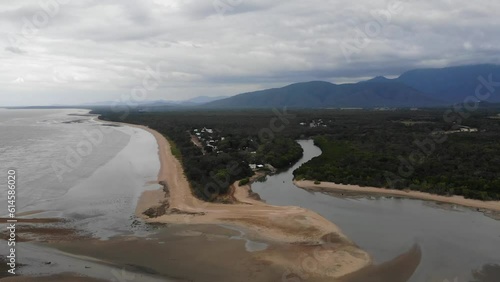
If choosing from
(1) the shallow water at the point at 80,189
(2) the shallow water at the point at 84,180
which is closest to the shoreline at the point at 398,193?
(2) the shallow water at the point at 84,180

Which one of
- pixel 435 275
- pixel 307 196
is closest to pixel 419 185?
pixel 307 196

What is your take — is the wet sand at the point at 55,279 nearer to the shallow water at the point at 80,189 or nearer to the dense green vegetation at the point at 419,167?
the shallow water at the point at 80,189

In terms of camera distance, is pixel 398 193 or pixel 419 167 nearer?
pixel 398 193

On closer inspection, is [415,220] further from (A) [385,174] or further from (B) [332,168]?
(B) [332,168]

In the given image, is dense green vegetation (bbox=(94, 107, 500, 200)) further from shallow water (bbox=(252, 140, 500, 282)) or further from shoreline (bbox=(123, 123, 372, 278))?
shallow water (bbox=(252, 140, 500, 282))

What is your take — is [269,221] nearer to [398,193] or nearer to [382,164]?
[398,193]

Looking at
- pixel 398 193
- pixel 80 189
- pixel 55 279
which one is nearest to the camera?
pixel 55 279

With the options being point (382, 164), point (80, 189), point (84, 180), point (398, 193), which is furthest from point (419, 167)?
point (84, 180)
